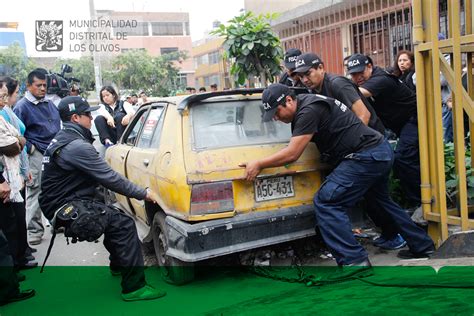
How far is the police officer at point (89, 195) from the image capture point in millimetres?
3654

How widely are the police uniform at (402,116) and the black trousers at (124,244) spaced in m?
2.46

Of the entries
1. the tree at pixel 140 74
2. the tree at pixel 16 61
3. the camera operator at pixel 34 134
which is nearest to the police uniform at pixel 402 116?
the camera operator at pixel 34 134

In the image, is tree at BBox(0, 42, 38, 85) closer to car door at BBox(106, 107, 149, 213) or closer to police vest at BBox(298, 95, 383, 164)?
car door at BBox(106, 107, 149, 213)

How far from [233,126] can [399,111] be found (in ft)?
5.35

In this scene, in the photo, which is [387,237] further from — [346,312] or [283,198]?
[346,312]

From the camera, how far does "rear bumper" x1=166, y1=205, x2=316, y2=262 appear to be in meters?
3.52

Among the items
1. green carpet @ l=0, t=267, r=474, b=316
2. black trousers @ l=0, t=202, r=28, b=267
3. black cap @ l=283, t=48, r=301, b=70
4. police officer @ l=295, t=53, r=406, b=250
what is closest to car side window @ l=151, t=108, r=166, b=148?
green carpet @ l=0, t=267, r=474, b=316

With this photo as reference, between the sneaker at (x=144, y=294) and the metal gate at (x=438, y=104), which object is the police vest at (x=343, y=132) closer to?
the metal gate at (x=438, y=104)

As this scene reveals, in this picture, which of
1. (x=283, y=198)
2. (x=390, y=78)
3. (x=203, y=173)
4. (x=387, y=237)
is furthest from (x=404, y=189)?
(x=203, y=173)

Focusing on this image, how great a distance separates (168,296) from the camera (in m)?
3.76

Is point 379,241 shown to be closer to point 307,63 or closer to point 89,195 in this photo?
point 307,63

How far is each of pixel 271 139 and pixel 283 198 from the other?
21.8 inches

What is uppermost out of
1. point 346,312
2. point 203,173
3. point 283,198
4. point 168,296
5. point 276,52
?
point 276,52

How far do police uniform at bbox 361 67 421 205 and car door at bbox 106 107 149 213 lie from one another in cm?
232
